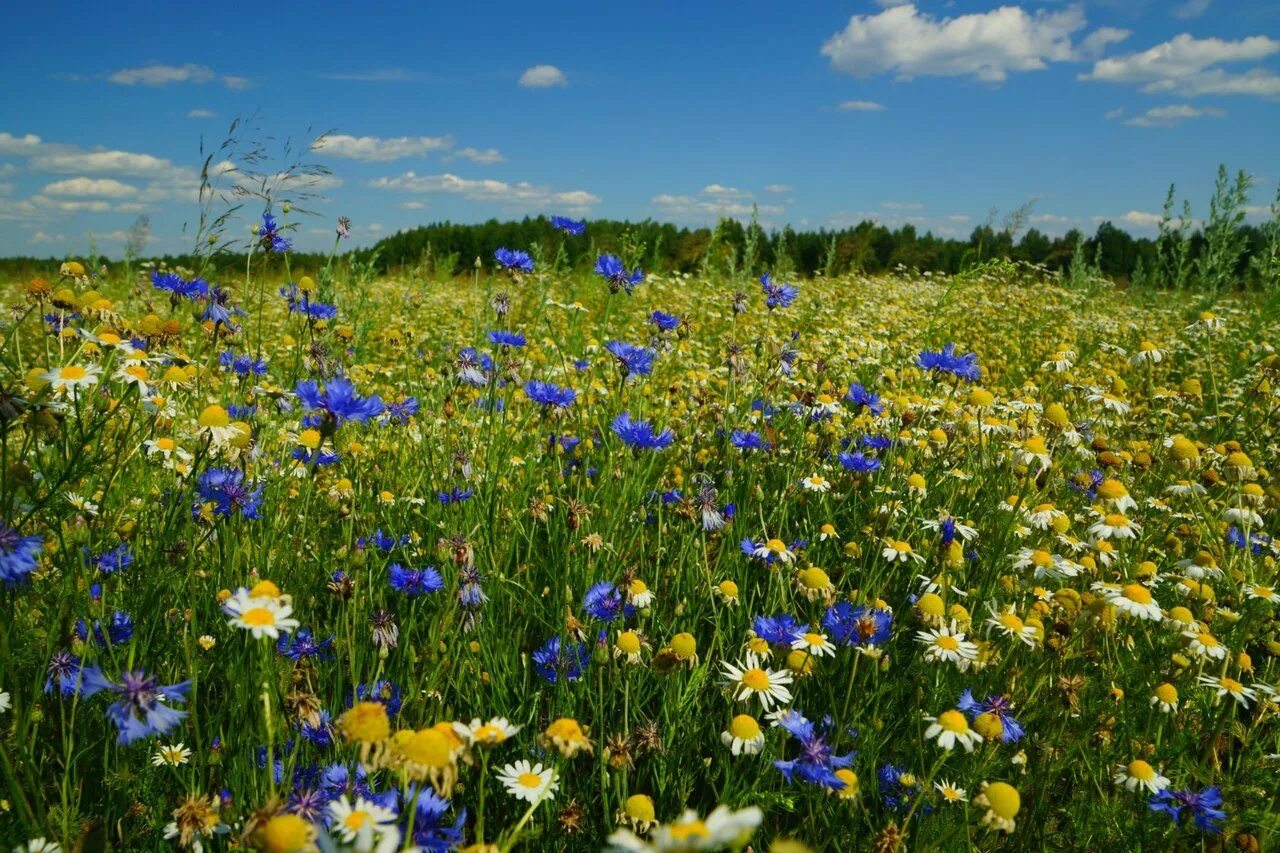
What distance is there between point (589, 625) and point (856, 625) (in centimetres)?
73

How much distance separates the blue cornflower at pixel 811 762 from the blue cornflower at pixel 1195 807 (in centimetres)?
73

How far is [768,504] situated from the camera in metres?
3.11

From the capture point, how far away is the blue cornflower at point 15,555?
119 cm

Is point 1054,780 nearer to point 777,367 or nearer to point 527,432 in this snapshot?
point 777,367

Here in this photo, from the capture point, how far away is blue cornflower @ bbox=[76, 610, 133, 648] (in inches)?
67.9

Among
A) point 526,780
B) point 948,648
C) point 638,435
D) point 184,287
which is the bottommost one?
point 526,780

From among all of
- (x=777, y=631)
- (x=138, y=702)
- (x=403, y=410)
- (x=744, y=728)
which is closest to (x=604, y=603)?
(x=777, y=631)

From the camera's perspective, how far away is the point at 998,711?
1.69m

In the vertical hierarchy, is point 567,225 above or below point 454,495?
above

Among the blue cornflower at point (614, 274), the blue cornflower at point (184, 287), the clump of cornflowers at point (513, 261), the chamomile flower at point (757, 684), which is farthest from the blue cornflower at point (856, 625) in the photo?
the blue cornflower at point (184, 287)

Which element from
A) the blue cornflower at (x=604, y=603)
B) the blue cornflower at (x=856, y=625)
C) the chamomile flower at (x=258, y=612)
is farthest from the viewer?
the blue cornflower at (x=604, y=603)

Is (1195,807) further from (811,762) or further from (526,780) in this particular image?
(526,780)

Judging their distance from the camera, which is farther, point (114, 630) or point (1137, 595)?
point (1137, 595)

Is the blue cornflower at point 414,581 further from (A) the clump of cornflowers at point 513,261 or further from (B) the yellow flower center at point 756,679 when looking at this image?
(A) the clump of cornflowers at point 513,261
